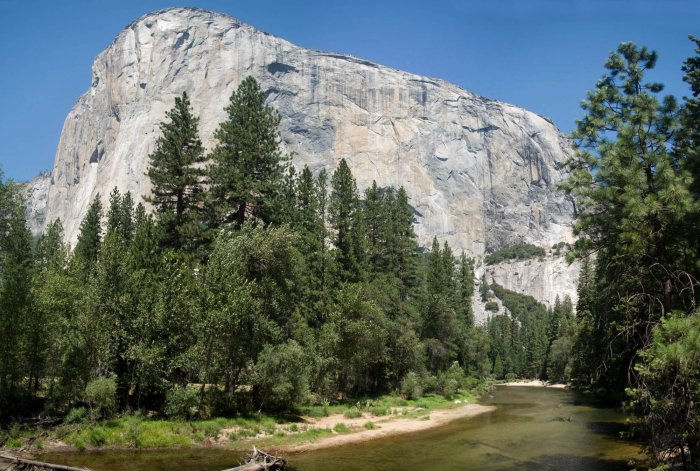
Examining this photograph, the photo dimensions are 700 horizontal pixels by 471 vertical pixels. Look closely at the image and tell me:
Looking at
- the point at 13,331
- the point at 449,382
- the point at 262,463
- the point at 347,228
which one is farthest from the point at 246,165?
the point at 449,382

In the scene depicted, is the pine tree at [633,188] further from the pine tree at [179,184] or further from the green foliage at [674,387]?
the pine tree at [179,184]

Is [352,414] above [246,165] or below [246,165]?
below

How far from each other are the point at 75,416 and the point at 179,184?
19.0m

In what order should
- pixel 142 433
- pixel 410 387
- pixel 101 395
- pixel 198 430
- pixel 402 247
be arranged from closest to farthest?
1. pixel 142 433
2. pixel 101 395
3. pixel 198 430
4. pixel 410 387
5. pixel 402 247

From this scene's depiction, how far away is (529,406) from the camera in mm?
52031

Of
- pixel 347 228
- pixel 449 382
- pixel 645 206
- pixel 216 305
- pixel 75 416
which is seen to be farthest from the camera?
pixel 449 382

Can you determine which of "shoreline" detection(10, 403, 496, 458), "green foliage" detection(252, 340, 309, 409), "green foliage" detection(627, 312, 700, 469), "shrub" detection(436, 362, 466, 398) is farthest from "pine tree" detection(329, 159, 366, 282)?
"green foliage" detection(627, 312, 700, 469)

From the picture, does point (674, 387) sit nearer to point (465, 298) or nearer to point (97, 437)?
point (97, 437)

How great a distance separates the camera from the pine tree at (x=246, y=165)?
39.8 m

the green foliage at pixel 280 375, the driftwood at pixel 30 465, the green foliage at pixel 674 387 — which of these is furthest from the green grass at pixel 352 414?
the green foliage at pixel 674 387

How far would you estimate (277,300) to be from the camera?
34.3 meters

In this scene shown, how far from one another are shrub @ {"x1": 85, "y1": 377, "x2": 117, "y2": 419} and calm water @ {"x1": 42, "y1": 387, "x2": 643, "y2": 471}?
3180mm

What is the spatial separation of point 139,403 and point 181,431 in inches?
174

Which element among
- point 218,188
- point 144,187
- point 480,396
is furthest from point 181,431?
point 144,187
